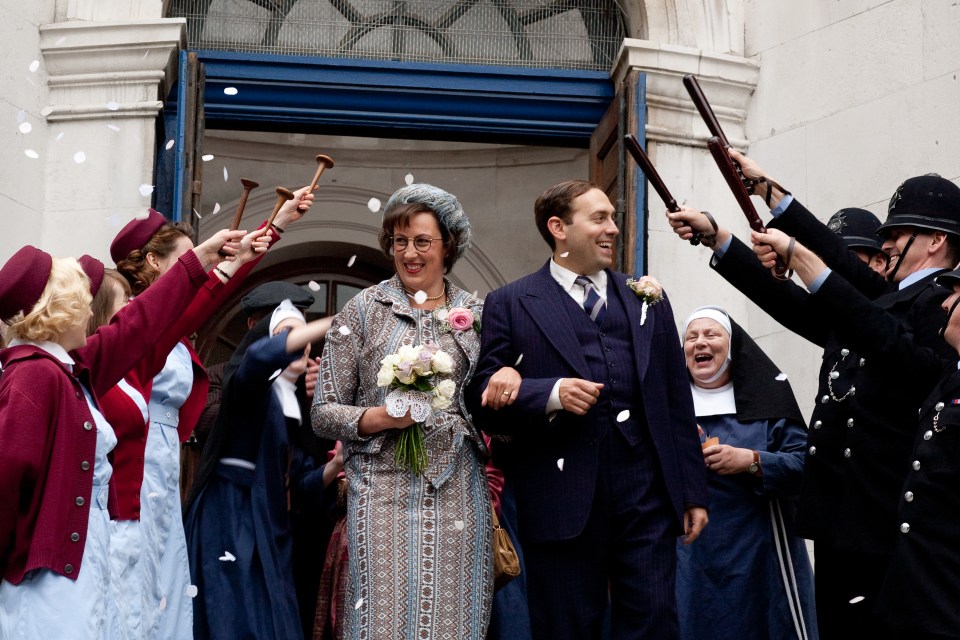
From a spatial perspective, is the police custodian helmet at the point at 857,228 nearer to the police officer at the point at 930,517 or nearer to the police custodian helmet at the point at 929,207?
the police custodian helmet at the point at 929,207

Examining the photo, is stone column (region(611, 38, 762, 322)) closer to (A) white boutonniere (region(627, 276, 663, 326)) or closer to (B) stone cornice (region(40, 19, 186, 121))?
(B) stone cornice (region(40, 19, 186, 121))

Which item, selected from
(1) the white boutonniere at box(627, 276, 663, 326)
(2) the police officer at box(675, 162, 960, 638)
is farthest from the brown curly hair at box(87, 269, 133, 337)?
(2) the police officer at box(675, 162, 960, 638)

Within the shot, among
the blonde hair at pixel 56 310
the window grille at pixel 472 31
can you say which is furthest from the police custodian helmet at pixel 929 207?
the window grille at pixel 472 31

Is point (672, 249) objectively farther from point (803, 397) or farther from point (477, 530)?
point (477, 530)

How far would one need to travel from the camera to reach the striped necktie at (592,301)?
460cm

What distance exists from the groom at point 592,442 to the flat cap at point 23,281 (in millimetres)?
1336

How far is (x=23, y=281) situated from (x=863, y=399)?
103 inches

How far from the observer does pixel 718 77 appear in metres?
7.78

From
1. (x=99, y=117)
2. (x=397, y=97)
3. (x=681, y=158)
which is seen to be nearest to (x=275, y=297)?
(x=99, y=117)

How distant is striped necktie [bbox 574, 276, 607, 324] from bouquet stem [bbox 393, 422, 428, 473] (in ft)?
2.17

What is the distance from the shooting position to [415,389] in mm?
4500

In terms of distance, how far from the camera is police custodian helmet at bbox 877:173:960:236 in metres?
4.75

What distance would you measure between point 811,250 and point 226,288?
2.02 m

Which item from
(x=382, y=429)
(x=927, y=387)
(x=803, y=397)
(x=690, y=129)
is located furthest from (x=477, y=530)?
(x=690, y=129)
